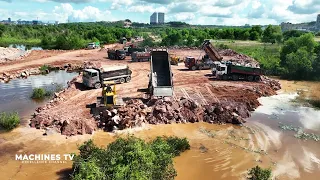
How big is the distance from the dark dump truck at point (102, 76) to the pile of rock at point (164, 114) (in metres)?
6.00

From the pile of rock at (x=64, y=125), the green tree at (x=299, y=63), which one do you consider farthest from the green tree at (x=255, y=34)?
the pile of rock at (x=64, y=125)

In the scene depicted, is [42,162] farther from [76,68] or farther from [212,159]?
[76,68]

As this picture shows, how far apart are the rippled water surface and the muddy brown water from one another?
532 cm

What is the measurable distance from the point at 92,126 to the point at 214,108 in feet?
29.5

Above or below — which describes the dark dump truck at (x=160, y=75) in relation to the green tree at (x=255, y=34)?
below

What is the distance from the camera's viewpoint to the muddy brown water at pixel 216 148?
13516 mm

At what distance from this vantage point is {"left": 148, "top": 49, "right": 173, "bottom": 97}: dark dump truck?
69.4 ft

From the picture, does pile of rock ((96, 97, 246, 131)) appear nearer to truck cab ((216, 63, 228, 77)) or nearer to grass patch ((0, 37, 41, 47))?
truck cab ((216, 63, 228, 77))

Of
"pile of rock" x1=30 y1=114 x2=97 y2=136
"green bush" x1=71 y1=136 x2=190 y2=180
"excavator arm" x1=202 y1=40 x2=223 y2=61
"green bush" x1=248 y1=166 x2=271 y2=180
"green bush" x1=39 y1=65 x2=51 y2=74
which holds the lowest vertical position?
"green bush" x1=248 y1=166 x2=271 y2=180

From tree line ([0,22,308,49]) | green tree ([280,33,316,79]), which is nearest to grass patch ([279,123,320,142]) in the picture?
green tree ([280,33,316,79])

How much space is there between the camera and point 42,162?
14086 millimetres

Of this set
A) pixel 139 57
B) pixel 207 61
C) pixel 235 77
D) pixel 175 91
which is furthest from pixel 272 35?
pixel 175 91

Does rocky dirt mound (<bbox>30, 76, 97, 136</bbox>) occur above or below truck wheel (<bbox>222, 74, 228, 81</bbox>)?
below

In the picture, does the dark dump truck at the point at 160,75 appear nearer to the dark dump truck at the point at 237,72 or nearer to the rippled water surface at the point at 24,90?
the dark dump truck at the point at 237,72
